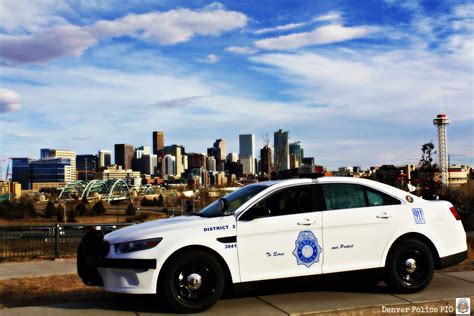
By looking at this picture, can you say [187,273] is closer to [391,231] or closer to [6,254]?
[391,231]

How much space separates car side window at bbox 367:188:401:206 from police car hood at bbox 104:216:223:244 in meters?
2.05

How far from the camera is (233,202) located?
6.88 metres

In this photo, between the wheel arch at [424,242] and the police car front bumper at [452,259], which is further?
the police car front bumper at [452,259]

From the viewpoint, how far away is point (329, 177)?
7.09m

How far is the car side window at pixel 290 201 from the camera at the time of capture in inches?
262

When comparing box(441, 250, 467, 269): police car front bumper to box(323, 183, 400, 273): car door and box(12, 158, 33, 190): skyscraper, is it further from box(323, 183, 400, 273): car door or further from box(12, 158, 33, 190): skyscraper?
box(12, 158, 33, 190): skyscraper

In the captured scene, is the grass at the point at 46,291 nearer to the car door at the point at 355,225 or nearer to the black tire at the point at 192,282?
the black tire at the point at 192,282

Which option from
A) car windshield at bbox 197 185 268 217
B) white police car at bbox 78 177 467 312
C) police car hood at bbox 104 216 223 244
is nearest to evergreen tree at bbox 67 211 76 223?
car windshield at bbox 197 185 268 217

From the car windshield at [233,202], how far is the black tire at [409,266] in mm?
1894

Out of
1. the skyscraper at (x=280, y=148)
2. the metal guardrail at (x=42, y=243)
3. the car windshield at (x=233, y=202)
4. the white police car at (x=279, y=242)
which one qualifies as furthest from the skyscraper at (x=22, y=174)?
the white police car at (x=279, y=242)

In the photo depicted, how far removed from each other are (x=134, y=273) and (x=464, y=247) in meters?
4.44

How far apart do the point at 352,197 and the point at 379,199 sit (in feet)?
1.27

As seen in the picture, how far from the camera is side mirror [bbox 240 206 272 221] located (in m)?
6.42

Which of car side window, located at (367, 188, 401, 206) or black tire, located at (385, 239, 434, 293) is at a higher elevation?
car side window, located at (367, 188, 401, 206)
